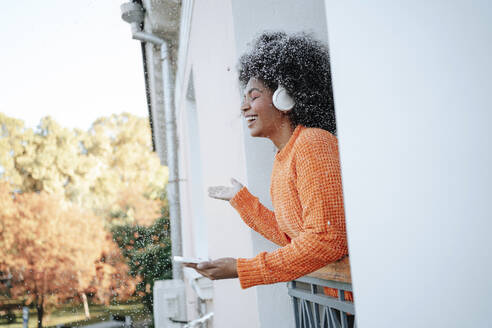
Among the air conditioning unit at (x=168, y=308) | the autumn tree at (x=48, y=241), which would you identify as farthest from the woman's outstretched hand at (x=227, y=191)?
the autumn tree at (x=48, y=241)

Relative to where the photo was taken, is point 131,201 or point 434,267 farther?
point 131,201

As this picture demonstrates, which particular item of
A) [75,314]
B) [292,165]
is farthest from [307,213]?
[75,314]

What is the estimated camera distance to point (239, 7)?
157 cm

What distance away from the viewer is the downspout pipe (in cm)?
551

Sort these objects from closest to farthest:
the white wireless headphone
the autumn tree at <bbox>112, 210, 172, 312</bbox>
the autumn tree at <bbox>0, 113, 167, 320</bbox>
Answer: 1. the white wireless headphone
2. the autumn tree at <bbox>112, 210, 172, 312</bbox>
3. the autumn tree at <bbox>0, 113, 167, 320</bbox>

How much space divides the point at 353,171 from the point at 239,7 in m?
1.19

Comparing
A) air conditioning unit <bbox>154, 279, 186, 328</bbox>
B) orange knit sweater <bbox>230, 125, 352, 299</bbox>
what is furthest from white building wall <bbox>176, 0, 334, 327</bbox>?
air conditioning unit <bbox>154, 279, 186, 328</bbox>

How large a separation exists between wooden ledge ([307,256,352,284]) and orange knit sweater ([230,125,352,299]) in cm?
4

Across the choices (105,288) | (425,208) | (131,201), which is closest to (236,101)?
(425,208)

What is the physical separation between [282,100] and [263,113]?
7 cm

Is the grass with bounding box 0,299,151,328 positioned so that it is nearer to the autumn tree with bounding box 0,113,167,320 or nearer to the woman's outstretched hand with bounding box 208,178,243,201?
the autumn tree with bounding box 0,113,167,320

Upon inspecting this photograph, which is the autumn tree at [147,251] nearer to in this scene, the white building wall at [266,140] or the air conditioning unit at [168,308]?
the air conditioning unit at [168,308]

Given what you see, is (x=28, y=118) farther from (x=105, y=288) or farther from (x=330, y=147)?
(x=330, y=147)

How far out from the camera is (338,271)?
97cm
